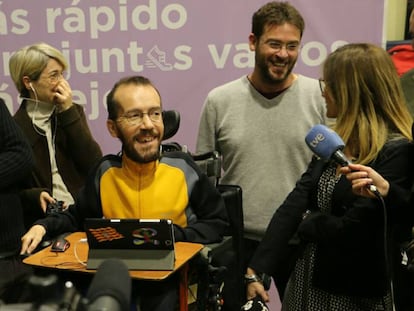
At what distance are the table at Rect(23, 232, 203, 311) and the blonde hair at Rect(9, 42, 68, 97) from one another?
114 centimetres

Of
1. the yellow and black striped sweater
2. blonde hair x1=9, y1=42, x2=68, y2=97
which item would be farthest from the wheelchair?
blonde hair x1=9, y1=42, x2=68, y2=97

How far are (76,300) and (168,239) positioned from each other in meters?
1.02

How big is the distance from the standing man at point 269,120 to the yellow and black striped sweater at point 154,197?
1.61 ft

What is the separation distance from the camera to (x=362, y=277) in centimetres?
195

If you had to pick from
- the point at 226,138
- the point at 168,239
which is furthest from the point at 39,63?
the point at 168,239

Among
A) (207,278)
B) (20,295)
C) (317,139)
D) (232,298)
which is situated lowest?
(232,298)

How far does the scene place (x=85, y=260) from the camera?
1885mm

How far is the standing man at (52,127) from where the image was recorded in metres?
2.81

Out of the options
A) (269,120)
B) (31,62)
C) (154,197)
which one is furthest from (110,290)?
(31,62)

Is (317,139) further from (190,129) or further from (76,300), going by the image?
(190,129)

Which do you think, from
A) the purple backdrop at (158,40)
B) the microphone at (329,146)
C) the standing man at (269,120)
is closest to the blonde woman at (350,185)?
the microphone at (329,146)

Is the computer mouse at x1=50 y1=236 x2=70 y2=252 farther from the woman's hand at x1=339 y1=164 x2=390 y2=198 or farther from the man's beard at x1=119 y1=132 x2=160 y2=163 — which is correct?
the woman's hand at x1=339 y1=164 x2=390 y2=198

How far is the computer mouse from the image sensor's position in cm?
196

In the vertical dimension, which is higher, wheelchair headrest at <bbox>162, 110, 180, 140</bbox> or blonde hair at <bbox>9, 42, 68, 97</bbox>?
blonde hair at <bbox>9, 42, 68, 97</bbox>
